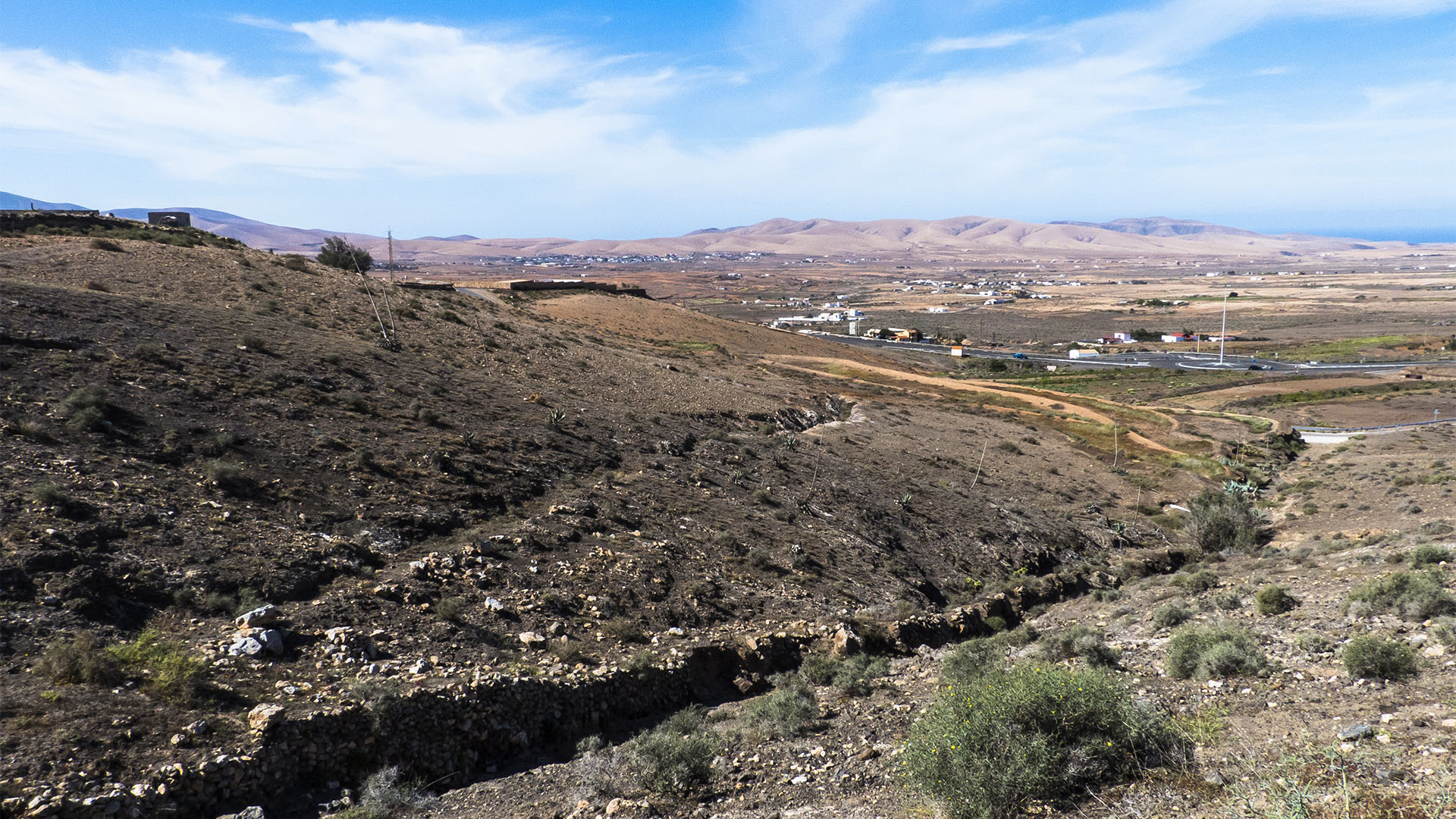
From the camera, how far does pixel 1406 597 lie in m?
10.8

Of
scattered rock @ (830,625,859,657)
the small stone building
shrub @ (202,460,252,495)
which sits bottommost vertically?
scattered rock @ (830,625,859,657)

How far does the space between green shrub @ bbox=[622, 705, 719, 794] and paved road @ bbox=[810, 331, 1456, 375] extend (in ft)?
241

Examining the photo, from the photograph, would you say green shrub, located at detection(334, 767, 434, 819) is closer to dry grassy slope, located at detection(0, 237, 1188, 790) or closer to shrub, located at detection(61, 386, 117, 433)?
dry grassy slope, located at detection(0, 237, 1188, 790)

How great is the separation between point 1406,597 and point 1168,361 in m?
78.3

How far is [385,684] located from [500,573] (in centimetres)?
349

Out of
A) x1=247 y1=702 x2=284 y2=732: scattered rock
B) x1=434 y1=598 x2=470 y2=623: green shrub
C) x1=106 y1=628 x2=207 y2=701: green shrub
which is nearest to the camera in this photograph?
x1=247 y1=702 x2=284 y2=732: scattered rock

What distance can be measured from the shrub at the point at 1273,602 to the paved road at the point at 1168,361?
65.8 m

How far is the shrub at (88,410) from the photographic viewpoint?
40.1ft

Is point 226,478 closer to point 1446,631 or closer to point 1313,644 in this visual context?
point 1313,644

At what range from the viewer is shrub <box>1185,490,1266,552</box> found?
66.4ft

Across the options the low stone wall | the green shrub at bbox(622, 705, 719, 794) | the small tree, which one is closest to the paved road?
the small tree

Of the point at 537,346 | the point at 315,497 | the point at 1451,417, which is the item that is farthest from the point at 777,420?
the point at 1451,417

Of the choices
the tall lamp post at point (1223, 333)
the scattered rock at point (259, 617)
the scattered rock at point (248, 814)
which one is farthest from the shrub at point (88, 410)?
the tall lamp post at point (1223, 333)

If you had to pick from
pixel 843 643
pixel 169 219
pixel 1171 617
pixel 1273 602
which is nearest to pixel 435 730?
pixel 843 643
